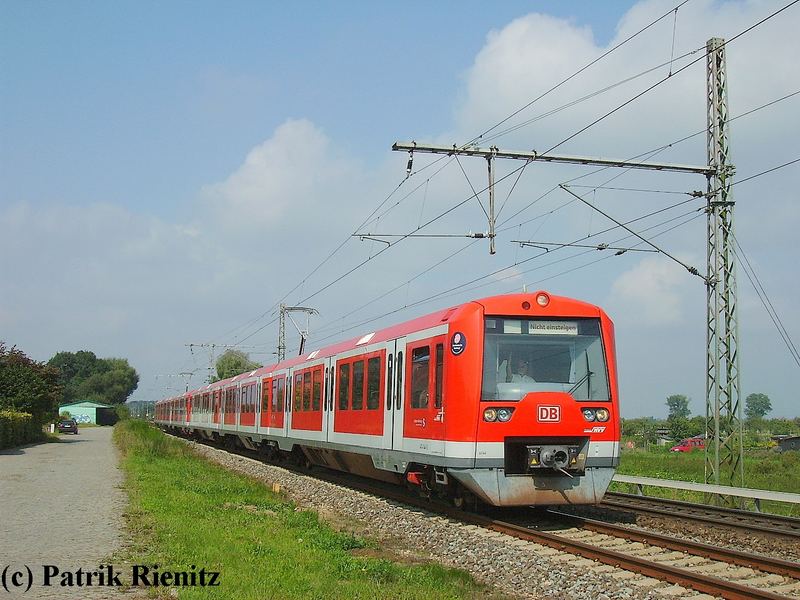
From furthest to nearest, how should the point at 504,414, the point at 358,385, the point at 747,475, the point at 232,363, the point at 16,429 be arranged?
the point at 232,363 < the point at 16,429 < the point at 747,475 < the point at 358,385 < the point at 504,414

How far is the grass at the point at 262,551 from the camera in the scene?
7.68 metres

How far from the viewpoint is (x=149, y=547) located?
9.86 metres

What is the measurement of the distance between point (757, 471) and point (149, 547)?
30578 mm

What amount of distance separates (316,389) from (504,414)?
926 centimetres

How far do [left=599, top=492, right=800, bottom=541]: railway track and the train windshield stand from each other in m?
2.46

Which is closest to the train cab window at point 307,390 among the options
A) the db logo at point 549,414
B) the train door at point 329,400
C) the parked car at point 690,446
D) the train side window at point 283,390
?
the train door at point 329,400

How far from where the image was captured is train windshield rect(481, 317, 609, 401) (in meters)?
12.0

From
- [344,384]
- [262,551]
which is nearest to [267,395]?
[344,384]

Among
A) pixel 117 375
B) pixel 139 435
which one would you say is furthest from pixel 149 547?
pixel 117 375

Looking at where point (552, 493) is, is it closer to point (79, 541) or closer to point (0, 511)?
point (79, 541)

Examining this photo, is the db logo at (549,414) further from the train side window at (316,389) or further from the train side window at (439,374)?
the train side window at (316,389)

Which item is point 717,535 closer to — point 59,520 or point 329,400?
point 59,520

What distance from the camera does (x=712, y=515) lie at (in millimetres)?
13742

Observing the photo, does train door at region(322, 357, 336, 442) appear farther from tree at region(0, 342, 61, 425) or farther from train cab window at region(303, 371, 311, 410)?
tree at region(0, 342, 61, 425)
